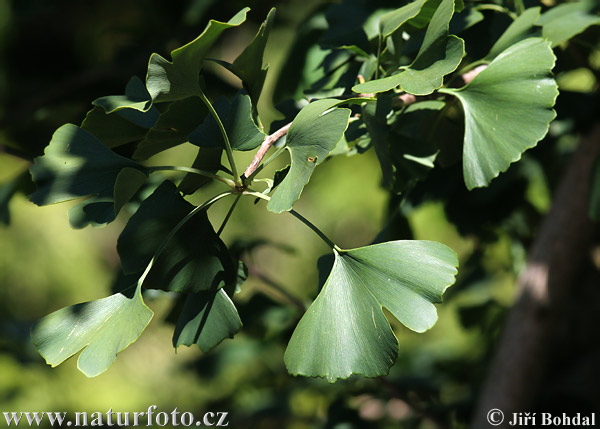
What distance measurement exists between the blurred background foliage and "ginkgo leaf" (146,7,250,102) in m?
0.19

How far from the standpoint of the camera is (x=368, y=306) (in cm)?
40

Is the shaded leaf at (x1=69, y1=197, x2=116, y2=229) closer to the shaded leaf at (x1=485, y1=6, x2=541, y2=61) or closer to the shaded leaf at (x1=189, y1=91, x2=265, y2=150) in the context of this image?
the shaded leaf at (x1=189, y1=91, x2=265, y2=150)

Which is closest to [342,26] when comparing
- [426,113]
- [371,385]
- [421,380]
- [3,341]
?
[426,113]

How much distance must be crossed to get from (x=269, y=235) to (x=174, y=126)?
71.5 inches

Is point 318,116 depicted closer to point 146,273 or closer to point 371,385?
point 146,273

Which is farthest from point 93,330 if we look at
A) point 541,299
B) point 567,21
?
point 541,299

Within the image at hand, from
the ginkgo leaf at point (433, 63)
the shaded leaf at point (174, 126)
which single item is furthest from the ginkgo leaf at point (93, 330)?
the ginkgo leaf at point (433, 63)

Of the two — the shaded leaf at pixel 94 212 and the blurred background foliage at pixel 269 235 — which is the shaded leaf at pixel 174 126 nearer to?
the shaded leaf at pixel 94 212

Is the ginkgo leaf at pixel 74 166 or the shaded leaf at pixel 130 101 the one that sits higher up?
the shaded leaf at pixel 130 101

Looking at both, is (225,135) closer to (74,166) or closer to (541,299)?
(74,166)

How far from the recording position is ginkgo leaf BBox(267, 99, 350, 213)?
366mm

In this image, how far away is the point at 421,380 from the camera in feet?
3.21

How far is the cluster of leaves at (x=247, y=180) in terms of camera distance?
39 cm

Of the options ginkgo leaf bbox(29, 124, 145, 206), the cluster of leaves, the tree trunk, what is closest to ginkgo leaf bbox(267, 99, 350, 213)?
the cluster of leaves
